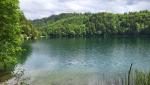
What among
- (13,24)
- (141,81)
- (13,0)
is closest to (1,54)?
(13,24)

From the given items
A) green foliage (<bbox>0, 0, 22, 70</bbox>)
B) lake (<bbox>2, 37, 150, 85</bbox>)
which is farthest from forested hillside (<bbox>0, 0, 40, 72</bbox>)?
lake (<bbox>2, 37, 150, 85</bbox>)

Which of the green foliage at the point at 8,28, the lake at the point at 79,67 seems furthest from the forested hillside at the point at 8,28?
the lake at the point at 79,67

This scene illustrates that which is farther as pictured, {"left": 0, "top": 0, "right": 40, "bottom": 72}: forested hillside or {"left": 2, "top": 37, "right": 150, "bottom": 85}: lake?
{"left": 2, "top": 37, "right": 150, "bottom": 85}: lake

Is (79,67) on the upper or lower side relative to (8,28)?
lower

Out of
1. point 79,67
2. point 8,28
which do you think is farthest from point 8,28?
point 79,67

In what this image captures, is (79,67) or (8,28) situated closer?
(8,28)

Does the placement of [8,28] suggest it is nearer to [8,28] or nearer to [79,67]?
[8,28]

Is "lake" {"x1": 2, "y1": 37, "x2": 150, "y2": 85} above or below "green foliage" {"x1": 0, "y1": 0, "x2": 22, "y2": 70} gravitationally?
below

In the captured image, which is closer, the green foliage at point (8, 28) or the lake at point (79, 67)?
the green foliage at point (8, 28)

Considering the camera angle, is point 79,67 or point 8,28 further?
point 79,67

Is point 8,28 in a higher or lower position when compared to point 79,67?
higher

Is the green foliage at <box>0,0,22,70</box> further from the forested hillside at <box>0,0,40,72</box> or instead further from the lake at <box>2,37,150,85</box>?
the lake at <box>2,37,150,85</box>

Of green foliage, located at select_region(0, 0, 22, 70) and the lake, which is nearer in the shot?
green foliage, located at select_region(0, 0, 22, 70)

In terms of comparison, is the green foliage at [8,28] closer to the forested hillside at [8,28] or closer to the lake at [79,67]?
the forested hillside at [8,28]
